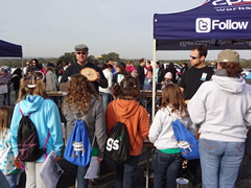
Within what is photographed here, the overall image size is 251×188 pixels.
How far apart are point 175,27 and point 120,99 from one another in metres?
1.62

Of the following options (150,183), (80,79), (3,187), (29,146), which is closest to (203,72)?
(150,183)

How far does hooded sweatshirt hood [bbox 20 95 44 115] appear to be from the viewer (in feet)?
8.06

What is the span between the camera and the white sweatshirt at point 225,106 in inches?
85.4

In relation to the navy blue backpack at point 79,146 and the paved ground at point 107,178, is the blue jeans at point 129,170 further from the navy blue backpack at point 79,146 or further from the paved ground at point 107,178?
the paved ground at point 107,178

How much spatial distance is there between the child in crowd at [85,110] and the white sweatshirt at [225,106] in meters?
0.97

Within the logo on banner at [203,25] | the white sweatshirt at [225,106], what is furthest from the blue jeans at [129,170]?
the logo on banner at [203,25]

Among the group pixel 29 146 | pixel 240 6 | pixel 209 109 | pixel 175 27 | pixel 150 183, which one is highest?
pixel 240 6

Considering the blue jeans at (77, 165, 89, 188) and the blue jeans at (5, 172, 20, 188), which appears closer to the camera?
the blue jeans at (77, 165, 89, 188)

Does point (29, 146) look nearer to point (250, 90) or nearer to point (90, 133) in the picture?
point (90, 133)

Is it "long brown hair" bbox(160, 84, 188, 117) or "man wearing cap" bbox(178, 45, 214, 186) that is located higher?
"man wearing cap" bbox(178, 45, 214, 186)

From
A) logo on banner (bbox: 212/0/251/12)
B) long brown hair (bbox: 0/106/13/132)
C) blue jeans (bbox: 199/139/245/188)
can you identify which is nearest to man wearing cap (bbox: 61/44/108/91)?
long brown hair (bbox: 0/106/13/132)

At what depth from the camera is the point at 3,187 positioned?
1.06m

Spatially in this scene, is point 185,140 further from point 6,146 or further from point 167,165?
point 6,146

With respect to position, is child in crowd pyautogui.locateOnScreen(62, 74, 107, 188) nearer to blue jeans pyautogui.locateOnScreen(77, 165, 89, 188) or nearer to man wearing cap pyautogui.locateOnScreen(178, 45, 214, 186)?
blue jeans pyautogui.locateOnScreen(77, 165, 89, 188)
